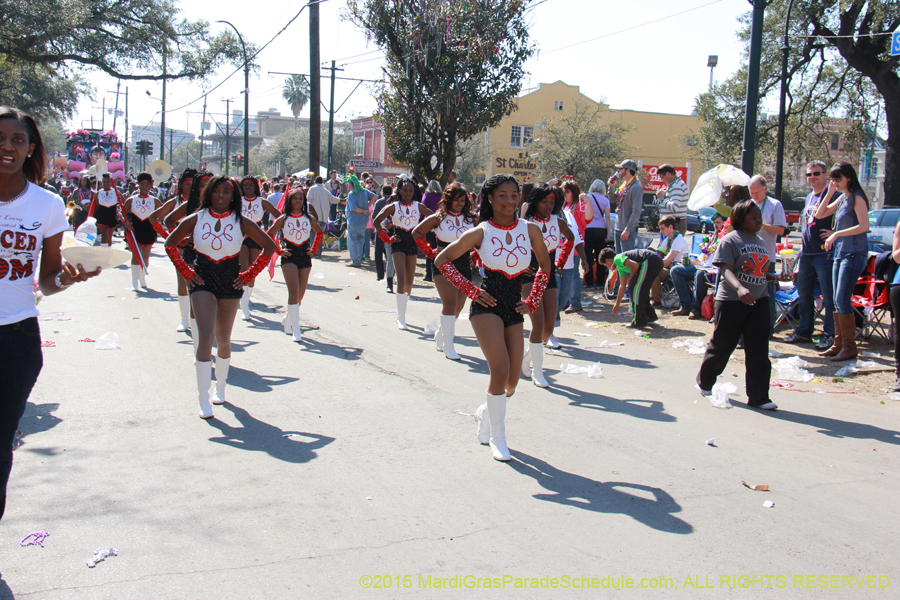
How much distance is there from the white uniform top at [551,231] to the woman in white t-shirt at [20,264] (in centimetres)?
497

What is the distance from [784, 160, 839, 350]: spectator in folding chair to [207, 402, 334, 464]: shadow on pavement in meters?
6.22

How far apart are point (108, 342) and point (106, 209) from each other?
7.37 m

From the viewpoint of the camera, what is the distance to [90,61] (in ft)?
83.9

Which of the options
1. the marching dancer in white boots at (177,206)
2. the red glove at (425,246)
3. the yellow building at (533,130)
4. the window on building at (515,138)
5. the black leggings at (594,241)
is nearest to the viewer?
the red glove at (425,246)

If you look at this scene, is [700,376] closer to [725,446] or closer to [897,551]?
[725,446]

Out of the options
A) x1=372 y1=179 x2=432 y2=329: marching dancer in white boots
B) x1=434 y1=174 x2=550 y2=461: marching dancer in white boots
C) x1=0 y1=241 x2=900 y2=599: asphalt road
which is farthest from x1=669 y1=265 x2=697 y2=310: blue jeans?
x1=434 y1=174 x2=550 y2=461: marching dancer in white boots

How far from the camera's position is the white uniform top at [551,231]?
7527 mm

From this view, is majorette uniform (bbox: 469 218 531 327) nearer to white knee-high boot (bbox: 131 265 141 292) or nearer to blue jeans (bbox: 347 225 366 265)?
white knee-high boot (bbox: 131 265 141 292)

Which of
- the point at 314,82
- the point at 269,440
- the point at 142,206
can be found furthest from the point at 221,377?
the point at 314,82

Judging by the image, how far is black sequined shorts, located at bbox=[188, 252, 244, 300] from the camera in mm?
5988

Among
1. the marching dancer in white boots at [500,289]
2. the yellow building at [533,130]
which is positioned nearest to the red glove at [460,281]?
the marching dancer in white boots at [500,289]

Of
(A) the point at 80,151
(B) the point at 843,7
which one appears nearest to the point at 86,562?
(B) the point at 843,7

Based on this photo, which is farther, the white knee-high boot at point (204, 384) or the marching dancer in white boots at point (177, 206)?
the marching dancer in white boots at point (177, 206)

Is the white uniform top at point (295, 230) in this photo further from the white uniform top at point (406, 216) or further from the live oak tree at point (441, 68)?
the live oak tree at point (441, 68)
